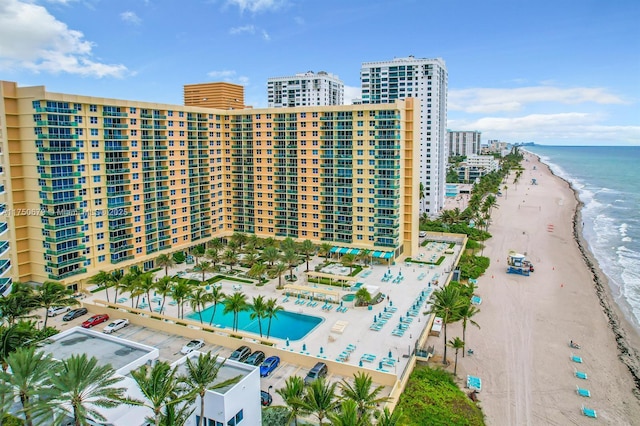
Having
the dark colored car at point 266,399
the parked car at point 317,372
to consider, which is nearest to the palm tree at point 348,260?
the parked car at point 317,372

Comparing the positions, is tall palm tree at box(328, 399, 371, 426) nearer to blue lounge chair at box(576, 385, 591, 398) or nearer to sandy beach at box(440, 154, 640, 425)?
sandy beach at box(440, 154, 640, 425)

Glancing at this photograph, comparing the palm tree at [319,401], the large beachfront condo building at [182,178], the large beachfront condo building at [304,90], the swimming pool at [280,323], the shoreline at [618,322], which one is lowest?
the shoreline at [618,322]

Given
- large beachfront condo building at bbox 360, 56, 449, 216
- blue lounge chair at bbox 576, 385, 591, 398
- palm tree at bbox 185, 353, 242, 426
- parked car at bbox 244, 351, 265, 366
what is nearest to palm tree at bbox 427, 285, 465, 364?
blue lounge chair at bbox 576, 385, 591, 398

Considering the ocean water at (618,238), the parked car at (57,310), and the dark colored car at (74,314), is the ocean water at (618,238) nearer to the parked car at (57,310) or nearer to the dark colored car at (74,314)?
the dark colored car at (74,314)

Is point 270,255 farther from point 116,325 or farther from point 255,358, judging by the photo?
point 255,358

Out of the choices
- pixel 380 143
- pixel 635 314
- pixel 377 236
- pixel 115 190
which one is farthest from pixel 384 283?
pixel 115 190

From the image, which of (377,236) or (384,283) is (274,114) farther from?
(384,283)

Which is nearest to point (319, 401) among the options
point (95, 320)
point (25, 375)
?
point (25, 375)
